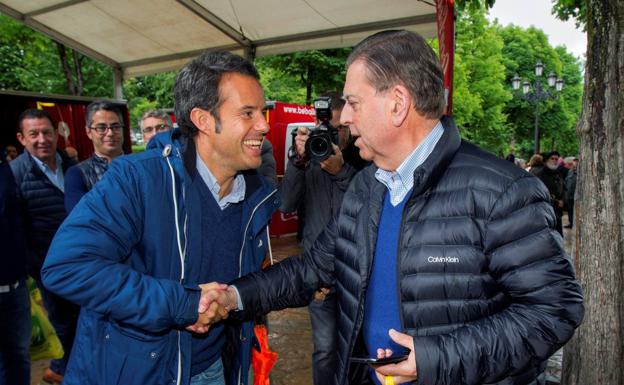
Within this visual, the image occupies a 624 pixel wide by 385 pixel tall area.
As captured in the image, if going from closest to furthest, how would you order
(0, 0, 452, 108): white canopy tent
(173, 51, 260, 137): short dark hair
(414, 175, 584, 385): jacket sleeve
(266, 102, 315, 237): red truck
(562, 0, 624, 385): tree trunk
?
(414, 175, 584, 385): jacket sleeve < (173, 51, 260, 137): short dark hair < (562, 0, 624, 385): tree trunk < (0, 0, 452, 108): white canopy tent < (266, 102, 315, 237): red truck

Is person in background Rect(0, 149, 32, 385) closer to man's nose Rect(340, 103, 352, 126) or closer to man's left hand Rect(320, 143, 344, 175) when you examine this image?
man's left hand Rect(320, 143, 344, 175)

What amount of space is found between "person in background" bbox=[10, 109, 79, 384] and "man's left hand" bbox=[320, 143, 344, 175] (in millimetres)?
2472

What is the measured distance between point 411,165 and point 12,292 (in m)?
3.19

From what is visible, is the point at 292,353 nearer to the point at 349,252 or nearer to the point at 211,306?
the point at 211,306

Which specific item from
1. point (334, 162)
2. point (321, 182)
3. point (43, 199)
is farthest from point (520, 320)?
point (43, 199)

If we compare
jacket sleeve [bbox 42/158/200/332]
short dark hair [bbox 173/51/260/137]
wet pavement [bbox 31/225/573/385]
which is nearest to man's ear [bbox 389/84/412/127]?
short dark hair [bbox 173/51/260/137]

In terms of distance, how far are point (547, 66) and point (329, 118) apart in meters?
50.9

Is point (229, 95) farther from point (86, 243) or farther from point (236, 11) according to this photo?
point (236, 11)

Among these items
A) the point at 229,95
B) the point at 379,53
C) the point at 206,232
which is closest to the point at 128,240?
the point at 206,232

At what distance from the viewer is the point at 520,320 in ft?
4.74

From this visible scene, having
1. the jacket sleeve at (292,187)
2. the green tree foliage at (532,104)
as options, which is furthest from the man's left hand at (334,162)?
the green tree foliage at (532,104)

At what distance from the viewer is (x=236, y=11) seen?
7.06 m

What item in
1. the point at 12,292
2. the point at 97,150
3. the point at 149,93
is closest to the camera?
the point at 12,292

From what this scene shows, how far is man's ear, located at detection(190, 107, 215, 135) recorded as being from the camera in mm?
2141
